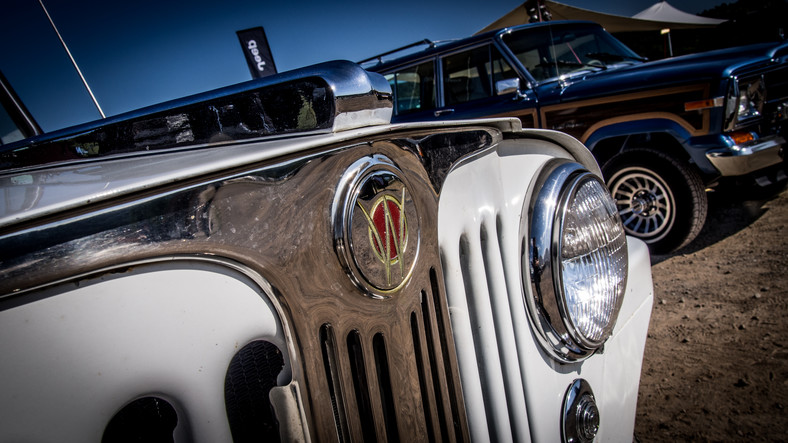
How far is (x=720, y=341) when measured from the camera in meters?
1.99

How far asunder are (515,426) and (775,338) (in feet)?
6.18

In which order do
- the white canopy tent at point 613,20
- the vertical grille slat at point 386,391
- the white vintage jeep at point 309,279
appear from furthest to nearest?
the white canopy tent at point 613,20
the vertical grille slat at point 386,391
the white vintage jeep at point 309,279

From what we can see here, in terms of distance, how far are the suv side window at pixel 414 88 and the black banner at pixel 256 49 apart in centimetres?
320

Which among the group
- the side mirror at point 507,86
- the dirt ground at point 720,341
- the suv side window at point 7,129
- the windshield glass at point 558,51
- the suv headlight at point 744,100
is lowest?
the dirt ground at point 720,341

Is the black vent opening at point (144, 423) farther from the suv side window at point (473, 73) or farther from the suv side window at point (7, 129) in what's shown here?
the suv side window at point (473, 73)

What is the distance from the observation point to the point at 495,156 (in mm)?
917

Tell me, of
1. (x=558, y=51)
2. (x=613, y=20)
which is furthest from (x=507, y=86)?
(x=613, y=20)

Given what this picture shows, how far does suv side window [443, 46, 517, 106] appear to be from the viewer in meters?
3.68

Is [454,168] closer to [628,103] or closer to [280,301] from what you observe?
[280,301]

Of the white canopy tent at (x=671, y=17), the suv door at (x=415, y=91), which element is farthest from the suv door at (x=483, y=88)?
the white canopy tent at (x=671, y=17)

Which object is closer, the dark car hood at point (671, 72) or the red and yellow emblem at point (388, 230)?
the red and yellow emblem at point (388, 230)

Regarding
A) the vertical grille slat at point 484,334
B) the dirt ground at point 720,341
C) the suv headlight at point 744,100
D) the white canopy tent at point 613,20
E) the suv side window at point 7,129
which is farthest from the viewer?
the white canopy tent at point 613,20

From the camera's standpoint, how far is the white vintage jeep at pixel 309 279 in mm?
427

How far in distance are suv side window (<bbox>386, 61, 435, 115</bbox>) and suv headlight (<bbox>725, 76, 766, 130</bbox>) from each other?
7.58 ft
